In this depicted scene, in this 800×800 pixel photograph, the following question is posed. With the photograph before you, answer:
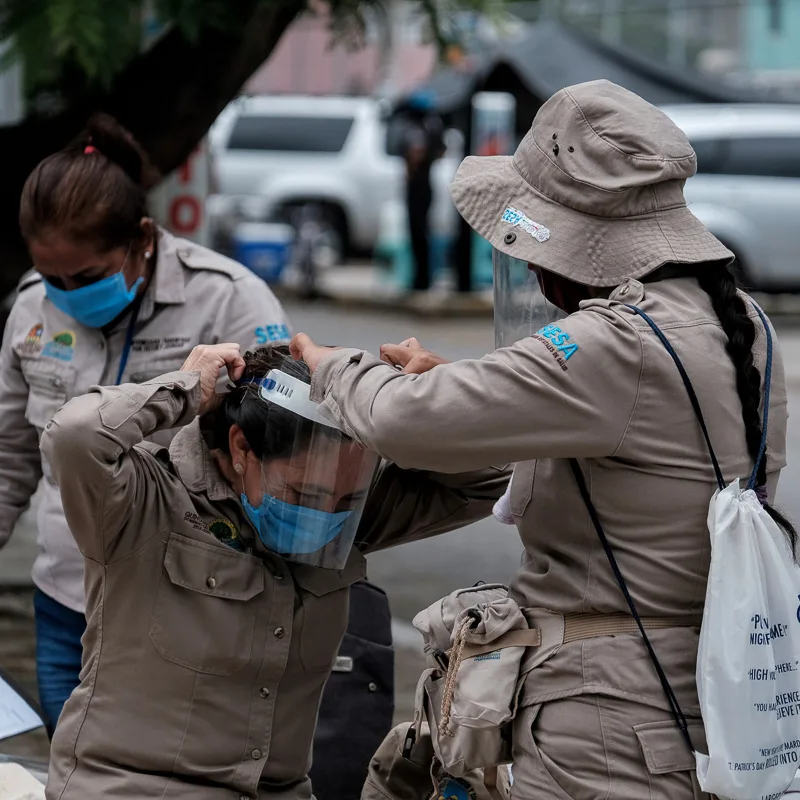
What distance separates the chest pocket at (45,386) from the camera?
323 centimetres

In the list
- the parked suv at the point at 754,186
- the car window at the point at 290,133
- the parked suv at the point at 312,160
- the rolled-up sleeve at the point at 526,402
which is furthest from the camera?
the car window at the point at 290,133

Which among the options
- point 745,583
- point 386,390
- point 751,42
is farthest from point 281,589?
point 751,42

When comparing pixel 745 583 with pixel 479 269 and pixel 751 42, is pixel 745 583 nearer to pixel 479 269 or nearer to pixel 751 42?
pixel 479 269

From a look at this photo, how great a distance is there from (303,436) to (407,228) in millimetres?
13875

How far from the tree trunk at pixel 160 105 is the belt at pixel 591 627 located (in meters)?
3.19

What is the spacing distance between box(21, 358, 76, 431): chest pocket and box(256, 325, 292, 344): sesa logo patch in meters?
0.42

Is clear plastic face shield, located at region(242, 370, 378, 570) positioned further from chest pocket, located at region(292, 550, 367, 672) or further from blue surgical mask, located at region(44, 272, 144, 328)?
blue surgical mask, located at region(44, 272, 144, 328)

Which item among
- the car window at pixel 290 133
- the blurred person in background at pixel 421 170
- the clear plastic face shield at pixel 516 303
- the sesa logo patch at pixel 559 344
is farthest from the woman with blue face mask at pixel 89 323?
the car window at pixel 290 133

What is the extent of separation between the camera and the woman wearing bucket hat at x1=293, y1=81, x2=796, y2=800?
2.08 meters

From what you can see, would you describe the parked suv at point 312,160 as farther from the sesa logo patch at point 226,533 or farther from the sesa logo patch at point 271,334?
the sesa logo patch at point 226,533

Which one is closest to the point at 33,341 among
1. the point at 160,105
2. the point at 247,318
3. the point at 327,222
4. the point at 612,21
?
the point at 247,318

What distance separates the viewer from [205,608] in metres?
2.57

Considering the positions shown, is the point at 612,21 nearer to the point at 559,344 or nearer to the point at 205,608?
the point at 205,608

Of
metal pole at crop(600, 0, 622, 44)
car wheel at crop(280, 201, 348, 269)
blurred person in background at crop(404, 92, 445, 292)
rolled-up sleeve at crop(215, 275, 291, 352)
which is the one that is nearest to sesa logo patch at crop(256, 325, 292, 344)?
rolled-up sleeve at crop(215, 275, 291, 352)
